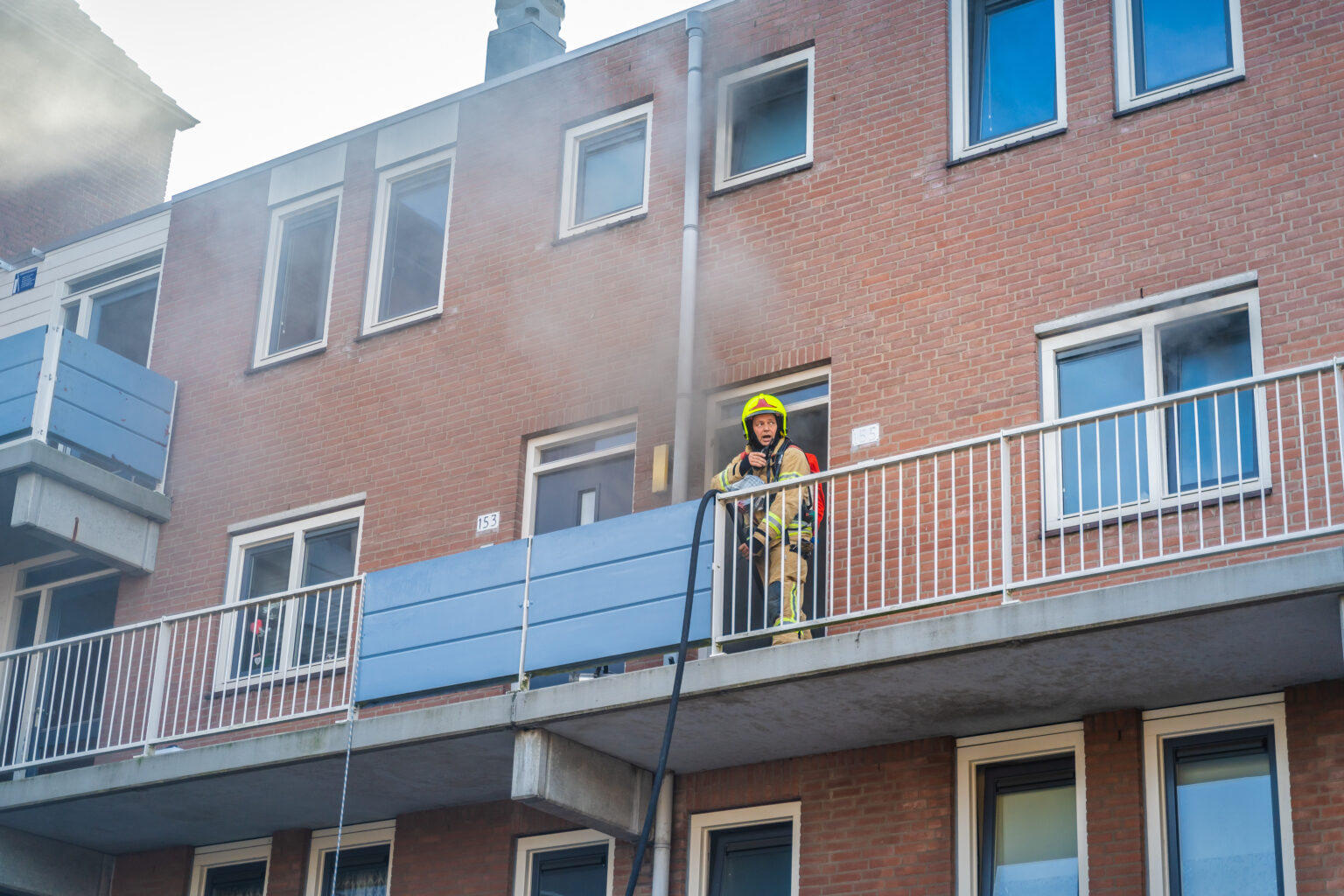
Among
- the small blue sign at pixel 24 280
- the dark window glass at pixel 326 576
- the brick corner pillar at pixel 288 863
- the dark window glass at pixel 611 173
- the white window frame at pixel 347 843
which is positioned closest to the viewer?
the white window frame at pixel 347 843

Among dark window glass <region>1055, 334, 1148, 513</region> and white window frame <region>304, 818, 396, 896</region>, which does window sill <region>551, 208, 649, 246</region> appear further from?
white window frame <region>304, 818, 396, 896</region>

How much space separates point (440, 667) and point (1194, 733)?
15.4ft

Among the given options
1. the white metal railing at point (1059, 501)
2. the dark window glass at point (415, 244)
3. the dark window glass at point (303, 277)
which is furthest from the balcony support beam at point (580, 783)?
the dark window glass at point (303, 277)

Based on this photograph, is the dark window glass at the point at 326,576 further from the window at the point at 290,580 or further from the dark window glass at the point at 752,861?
the dark window glass at the point at 752,861

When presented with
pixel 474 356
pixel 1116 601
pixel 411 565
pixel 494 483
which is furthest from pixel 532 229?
pixel 1116 601

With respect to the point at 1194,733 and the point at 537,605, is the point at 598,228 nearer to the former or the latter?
the point at 537,605

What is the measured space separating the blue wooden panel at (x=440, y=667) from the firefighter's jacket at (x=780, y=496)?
1677 mm

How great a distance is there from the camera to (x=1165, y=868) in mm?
10305

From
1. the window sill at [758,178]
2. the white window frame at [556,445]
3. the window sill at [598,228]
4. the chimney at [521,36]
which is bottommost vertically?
the white window frame at [556,445]

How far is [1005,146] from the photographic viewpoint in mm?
12617

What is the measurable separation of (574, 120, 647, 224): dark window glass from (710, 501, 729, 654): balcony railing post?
3.91 metres

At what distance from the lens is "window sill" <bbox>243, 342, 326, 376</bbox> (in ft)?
51.3

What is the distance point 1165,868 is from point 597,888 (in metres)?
3.96

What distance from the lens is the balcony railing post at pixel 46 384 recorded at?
1523 cm
